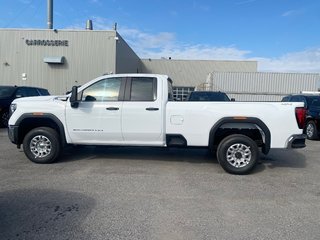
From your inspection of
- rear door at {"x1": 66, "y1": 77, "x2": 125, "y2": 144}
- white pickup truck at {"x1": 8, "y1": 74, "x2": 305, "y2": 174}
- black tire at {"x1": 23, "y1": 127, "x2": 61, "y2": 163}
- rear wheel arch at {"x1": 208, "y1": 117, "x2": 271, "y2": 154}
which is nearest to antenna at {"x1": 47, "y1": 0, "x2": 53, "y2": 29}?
white pickup truck at {"x1": 8, "y1": 74, "x2": 305, "y2": 174}

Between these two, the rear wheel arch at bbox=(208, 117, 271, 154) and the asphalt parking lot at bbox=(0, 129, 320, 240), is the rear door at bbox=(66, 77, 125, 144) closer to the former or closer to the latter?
the asphalt parking lot at bbox=(0, 129, 320, 240)

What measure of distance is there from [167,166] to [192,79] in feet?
120

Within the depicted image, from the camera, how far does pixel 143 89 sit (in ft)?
20.1

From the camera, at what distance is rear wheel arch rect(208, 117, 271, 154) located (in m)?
5.68

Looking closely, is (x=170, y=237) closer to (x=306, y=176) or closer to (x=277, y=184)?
(x=277, y=184)

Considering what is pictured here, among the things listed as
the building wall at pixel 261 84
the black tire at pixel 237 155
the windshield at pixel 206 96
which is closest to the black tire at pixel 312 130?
the windshield at pixel 206 96

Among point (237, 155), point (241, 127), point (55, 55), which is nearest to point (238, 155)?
point (237, 155)

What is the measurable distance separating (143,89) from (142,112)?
0.53 meters

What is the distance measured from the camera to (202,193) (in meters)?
4.78

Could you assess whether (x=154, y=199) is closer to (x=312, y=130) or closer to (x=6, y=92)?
(x=312, y=130)

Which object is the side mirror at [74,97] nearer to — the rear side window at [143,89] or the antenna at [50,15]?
the rear side window at [143,89]

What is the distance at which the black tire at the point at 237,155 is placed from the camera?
580 centimetres

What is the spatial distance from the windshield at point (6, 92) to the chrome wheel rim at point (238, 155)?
10353mm

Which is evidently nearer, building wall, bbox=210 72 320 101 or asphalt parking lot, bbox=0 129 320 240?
asphalt parking lot, bbox=0 129 320 240
